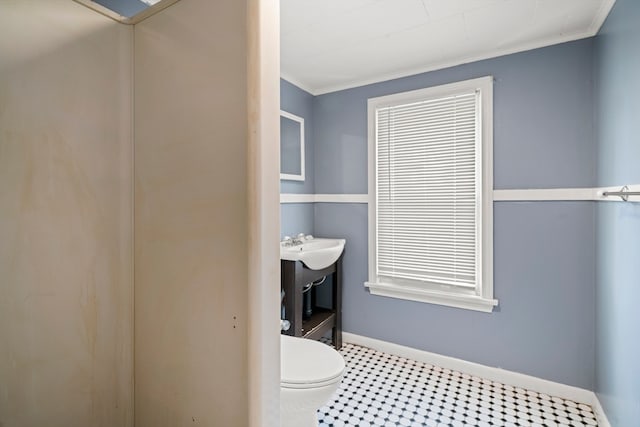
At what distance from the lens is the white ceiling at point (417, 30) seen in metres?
1.64

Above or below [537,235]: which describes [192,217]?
above

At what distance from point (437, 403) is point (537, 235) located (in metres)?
1.23

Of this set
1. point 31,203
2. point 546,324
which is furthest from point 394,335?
point 31,203

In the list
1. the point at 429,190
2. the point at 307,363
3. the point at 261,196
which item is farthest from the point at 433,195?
the point at 261,196

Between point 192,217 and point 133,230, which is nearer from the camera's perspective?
point 192,217

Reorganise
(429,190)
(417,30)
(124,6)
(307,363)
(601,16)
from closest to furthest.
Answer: (124,6)
(307,363)
(601,16)
(417,30)
(429,190)

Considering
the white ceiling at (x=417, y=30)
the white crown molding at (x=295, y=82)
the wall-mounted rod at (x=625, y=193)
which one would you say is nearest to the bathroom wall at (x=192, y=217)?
the white ceiling at (x=417, y=30)

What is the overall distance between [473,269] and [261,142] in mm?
1991

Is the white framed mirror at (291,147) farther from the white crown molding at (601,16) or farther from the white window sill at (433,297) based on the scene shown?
the white crown molding at (601,16)

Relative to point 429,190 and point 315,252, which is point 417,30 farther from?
point 315,252

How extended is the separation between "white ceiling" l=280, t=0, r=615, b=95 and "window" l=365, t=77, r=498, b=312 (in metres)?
0.25

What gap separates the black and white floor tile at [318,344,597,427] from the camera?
175 centimetres

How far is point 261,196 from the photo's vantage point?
2.60 ft

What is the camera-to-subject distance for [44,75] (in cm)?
91
